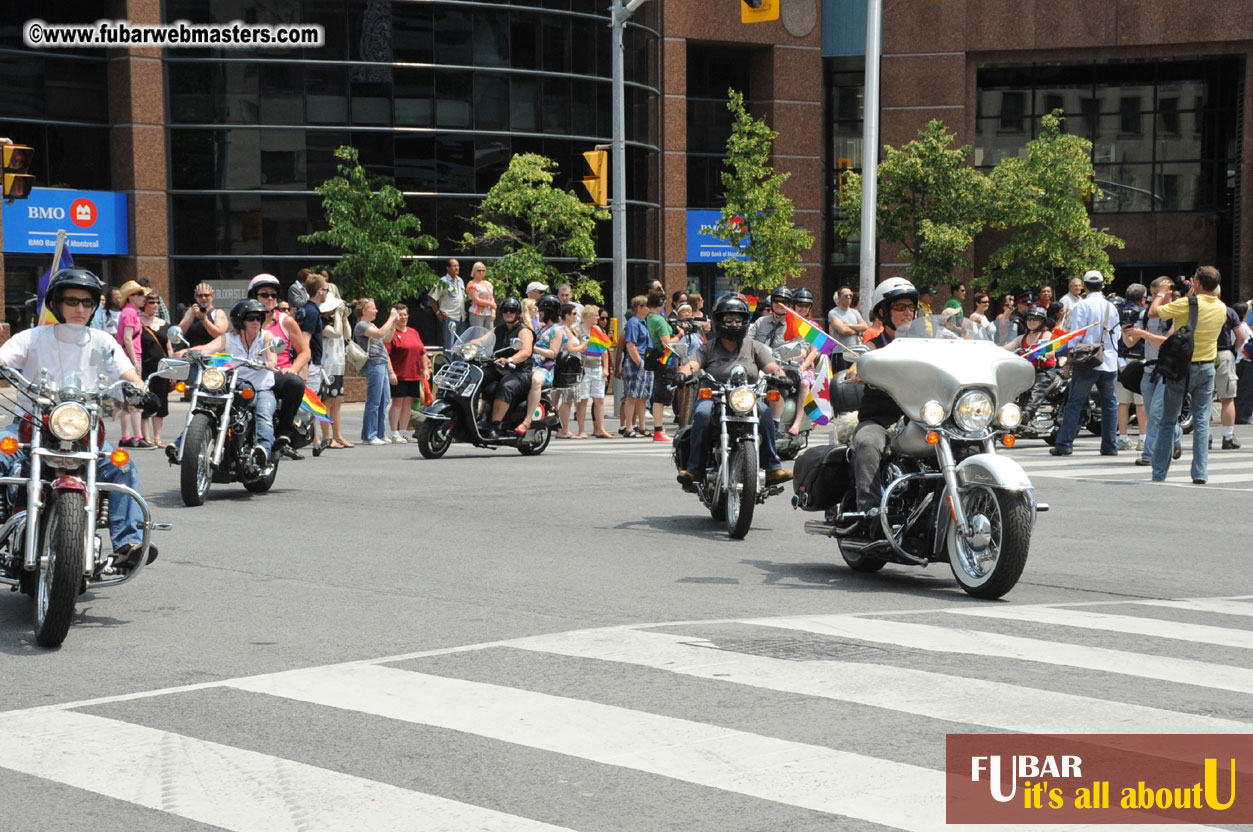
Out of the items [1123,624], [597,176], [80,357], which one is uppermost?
[597,176]

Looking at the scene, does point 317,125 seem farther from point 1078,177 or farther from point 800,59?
point 1078,177

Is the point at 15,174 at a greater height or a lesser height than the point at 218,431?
greater

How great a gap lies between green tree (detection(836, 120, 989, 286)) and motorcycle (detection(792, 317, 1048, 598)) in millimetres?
34986

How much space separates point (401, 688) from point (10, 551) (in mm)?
2526

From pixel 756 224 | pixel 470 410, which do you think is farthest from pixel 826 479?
pixel 756 224

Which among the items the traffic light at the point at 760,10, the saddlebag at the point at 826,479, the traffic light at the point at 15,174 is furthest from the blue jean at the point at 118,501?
the traffic light at the point at 15,174

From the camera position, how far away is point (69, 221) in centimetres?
3822

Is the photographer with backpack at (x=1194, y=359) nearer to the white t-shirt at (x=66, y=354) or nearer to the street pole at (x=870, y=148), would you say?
the street pole at (x=870, y=148)

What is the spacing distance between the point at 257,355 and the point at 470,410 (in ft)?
15.0

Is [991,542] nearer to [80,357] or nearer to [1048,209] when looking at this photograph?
[80,357]

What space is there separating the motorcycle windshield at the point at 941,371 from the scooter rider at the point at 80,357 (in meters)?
4.03

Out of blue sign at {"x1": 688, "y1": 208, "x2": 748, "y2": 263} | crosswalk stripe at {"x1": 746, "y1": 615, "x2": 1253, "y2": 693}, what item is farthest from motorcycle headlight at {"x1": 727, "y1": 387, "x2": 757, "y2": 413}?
blue sign at {"x1": 688, "y1": 208, "x2": 748, "y2": 263}

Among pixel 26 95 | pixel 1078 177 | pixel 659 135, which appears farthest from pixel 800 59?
pixel 26 95

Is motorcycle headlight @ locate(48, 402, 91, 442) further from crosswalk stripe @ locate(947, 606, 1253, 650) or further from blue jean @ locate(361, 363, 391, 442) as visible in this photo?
blue jean @ locate(361, 363, 391, 442)
